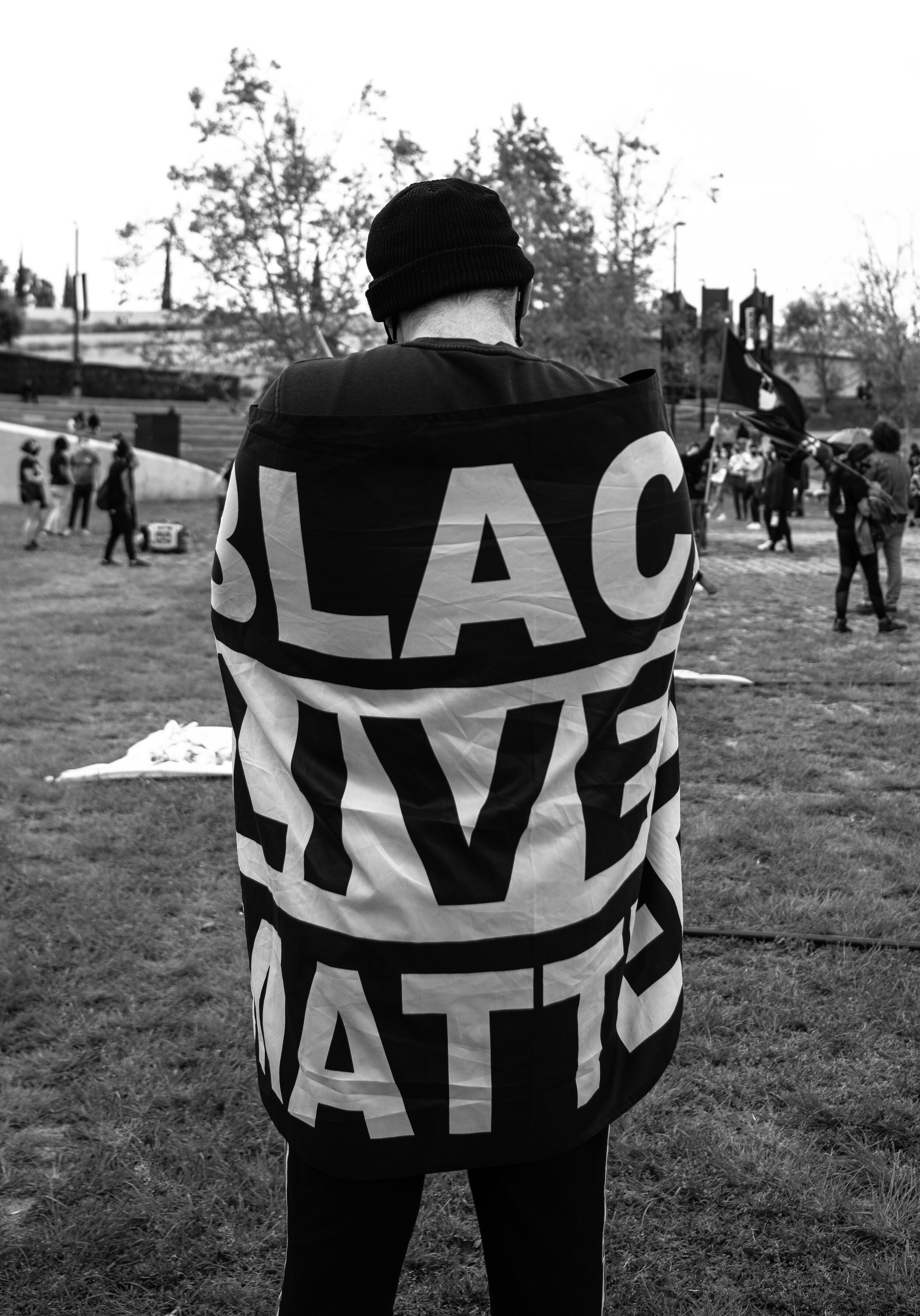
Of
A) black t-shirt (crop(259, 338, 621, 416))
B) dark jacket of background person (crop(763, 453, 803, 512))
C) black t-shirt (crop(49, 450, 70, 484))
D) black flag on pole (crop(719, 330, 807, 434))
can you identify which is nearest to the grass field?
black t-shirt (crop(259, 338, 621, 416))

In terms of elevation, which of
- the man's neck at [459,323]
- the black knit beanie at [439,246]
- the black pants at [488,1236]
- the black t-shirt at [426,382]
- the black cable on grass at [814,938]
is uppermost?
the black knit beanie at [439,246]

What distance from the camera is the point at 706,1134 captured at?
2.90 meters

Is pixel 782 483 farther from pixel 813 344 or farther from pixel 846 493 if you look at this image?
pixel 813 344

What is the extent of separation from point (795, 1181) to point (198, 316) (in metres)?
20.7

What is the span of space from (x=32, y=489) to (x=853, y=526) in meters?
12.3

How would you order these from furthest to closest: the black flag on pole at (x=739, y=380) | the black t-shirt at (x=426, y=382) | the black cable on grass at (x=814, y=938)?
the black flag on pole at (x=739, y=380) → the black cable on grass at (x=814, y=938) → the black t-shirt at (x=426, y=382)

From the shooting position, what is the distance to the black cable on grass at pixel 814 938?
3.92 metres

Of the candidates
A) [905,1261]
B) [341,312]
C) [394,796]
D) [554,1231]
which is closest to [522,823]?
[394,796]

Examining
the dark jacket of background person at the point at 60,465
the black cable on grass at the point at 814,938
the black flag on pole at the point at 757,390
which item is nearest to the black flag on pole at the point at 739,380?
the black flag on pole at the point at 757,390

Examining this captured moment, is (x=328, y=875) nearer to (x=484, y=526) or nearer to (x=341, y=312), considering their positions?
(x=484, y=526)

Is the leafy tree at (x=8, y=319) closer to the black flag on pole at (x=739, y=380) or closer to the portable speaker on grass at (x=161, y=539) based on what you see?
the portable speaker on grass at (x=161, y=539)

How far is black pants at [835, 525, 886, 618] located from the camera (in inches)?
416

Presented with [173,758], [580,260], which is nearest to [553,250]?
[580,260]

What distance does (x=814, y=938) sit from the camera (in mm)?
3986
